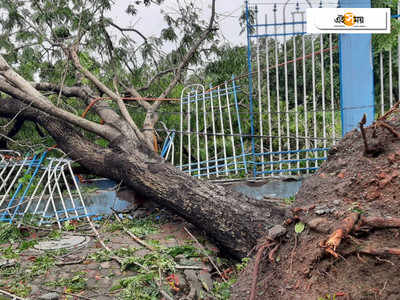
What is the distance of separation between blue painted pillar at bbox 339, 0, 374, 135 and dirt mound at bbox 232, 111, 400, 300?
128 inches

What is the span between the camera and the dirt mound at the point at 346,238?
1235 mm

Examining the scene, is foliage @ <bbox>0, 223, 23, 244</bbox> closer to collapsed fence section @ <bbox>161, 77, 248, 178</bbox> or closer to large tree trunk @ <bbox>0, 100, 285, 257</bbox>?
large tree trunk @ <bbox>0, 100, 285, 257</bbox>

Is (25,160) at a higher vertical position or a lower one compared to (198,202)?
higher

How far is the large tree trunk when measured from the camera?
12.4 feet

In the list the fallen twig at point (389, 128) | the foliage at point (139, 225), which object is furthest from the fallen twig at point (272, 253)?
the foliage at point (139, 225)

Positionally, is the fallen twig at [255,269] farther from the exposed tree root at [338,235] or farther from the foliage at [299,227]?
the exposed tree root at [338,235]

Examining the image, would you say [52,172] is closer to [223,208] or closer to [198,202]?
[198,202]

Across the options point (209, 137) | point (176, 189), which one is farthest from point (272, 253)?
point (209, 137)

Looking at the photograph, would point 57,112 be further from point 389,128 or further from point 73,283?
point 389,128

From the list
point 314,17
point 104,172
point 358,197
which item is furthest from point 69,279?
point 314,17

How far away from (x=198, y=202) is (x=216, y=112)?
7.78ft

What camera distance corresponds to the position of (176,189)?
14.2ft

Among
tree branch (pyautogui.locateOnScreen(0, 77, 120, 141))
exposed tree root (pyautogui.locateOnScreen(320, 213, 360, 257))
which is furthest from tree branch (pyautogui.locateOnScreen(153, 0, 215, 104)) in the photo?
exposed tree root (pyautogui.locateOnScreen(320, 213, 360, 257))

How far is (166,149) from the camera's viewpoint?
578 centimetres
